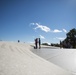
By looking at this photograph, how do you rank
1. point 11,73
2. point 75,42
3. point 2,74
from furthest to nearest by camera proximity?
point 75,42
point 11,73
point 2,74

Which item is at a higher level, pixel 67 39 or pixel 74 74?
pixel 67 39

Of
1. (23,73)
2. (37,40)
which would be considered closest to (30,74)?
(23,73)

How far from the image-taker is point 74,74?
3.74 m

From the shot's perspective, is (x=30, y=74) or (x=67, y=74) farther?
(x=67, y=74)

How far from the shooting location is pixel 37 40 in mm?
14664

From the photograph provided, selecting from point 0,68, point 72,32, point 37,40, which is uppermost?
point 72,32

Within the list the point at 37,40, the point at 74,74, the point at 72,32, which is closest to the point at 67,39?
the point at 72,32

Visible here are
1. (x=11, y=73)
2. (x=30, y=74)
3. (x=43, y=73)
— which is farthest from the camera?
(x=43, y=73)

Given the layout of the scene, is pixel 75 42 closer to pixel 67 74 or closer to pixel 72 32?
pixel 72 32

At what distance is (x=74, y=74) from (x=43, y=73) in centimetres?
91

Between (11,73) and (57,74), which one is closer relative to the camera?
(11,73)

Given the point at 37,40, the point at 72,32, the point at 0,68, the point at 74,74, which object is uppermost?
the point at 72,32

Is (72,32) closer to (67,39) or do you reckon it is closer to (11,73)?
(67,39)

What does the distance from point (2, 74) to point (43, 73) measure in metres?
1.15
